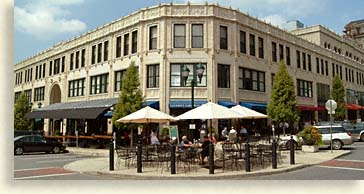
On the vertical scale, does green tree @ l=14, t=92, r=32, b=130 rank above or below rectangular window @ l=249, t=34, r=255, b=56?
below

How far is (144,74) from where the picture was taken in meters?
27.2

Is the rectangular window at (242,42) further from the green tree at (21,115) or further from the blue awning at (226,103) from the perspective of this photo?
the green tree at (21,115)

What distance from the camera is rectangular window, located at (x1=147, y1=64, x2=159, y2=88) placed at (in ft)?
88.4

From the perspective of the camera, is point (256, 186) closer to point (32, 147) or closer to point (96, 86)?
point (32, 147)

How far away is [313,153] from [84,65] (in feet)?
79.4

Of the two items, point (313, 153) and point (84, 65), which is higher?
point (84, 65)

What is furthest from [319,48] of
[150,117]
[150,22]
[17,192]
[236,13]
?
[17,192]

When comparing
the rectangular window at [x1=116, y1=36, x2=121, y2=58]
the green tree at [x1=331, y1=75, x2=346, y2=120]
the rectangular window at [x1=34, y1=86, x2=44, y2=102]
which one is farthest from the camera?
the rectangular window at [x1=34, y1=86, x2=44, y2=102]

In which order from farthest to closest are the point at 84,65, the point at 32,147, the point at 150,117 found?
the point at 84,65 → the point at 32,147 → the point at 150,117

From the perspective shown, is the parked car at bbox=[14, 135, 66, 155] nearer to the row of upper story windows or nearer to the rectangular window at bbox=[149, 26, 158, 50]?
the rectangular window at bbox=[149, 26, 158, 50]

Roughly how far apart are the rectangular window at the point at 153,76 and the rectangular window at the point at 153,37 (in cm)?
158

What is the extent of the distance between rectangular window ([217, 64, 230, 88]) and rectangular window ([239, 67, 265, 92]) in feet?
5.60

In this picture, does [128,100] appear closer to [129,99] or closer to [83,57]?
[129,99]

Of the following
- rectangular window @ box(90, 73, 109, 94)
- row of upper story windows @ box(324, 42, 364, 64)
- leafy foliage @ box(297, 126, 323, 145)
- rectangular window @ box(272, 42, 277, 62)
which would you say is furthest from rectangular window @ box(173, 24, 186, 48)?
row of upper story windows @ box(324, 42, 364, 64)
